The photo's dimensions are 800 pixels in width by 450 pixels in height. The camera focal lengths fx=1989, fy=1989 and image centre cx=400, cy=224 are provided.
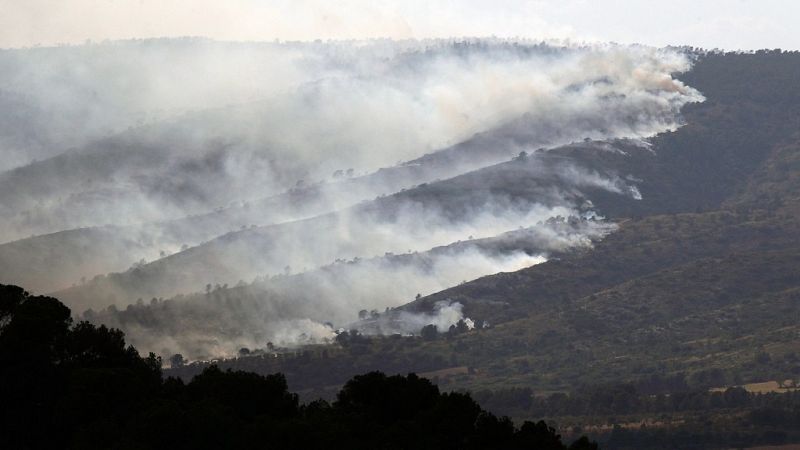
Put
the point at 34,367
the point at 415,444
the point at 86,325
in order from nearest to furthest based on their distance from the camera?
the point at 415,444 < the point at 34,367 < the point at 86,325

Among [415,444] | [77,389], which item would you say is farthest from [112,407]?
[415,444]

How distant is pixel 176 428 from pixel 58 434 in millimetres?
12493

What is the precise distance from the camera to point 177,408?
12431 cm

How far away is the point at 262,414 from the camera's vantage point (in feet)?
454

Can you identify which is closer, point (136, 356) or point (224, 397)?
point (224, 397)

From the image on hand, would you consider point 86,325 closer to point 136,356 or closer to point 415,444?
point 136,356

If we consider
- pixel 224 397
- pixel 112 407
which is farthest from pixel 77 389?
pixel 224 397

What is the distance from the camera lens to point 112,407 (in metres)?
132

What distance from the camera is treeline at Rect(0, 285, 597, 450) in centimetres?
12144

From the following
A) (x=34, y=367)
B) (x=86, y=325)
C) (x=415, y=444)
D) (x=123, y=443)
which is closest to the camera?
(x=123, y=443)

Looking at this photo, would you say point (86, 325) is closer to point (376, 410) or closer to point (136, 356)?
point (136, 356)

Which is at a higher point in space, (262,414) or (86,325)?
(86,325)

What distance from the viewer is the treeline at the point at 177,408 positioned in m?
121

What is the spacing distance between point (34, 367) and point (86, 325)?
15563 mm
